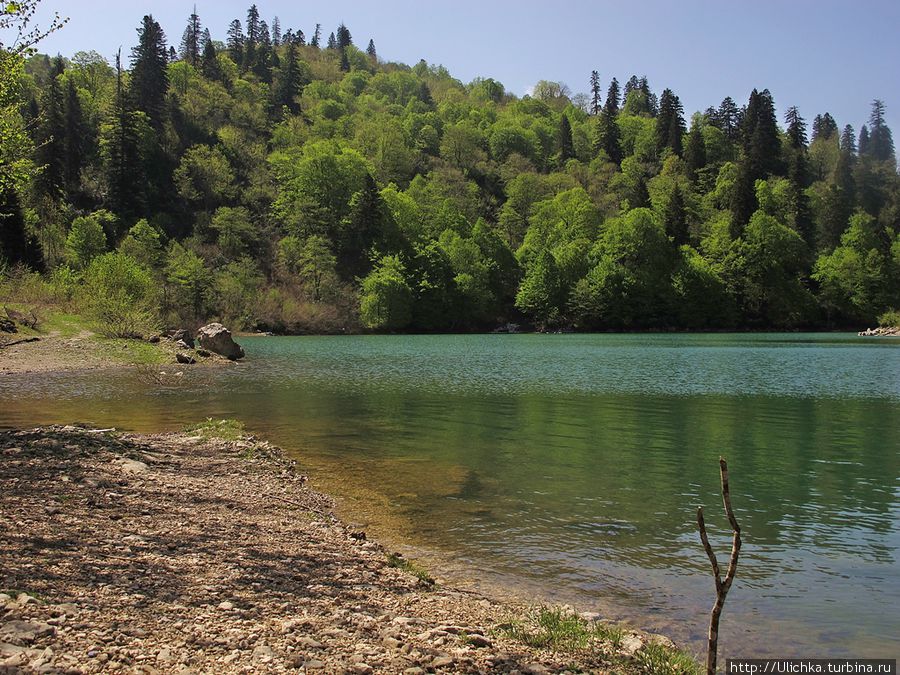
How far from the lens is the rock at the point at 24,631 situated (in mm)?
5062

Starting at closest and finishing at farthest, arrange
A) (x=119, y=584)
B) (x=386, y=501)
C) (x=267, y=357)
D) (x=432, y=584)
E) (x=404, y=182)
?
(x=119, y=584), (x=432, y=584), (x=386, y=501), (x=267, y=357), (x=404, y=182)

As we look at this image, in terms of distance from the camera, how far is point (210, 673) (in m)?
5.03

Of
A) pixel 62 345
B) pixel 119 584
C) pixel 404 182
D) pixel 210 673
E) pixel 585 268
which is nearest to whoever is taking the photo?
pixel 210 673

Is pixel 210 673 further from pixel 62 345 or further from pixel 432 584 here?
pixel 62 345

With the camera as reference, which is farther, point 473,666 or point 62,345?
point 62,345

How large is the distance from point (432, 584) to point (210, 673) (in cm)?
401

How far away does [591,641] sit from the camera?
6.82 meters

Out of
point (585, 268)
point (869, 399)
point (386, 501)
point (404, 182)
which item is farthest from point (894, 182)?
point (386, 501)

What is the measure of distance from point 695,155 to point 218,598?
163892 mm

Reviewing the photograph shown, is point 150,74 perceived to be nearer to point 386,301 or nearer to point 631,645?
point 386,301

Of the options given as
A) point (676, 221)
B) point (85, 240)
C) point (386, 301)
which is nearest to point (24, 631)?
point (386, 301)

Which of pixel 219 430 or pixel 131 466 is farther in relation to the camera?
pixel 219 430

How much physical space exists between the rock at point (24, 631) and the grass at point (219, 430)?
43.4 ft

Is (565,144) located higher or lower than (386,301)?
higher
